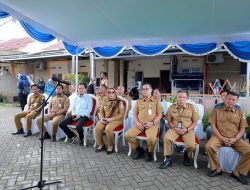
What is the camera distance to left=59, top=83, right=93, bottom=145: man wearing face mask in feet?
17.1

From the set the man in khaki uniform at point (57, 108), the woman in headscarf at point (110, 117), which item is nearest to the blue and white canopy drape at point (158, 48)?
the man in khaki uniform at point (57, 108)

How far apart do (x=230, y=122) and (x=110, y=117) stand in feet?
7.55

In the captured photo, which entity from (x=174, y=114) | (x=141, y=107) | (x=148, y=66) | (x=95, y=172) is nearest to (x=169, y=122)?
(x=174, y=114)

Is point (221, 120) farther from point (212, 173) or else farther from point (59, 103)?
point (59, 103)

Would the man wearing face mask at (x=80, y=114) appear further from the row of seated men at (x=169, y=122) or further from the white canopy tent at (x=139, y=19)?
the white canopy tent at (x=139, y=19)

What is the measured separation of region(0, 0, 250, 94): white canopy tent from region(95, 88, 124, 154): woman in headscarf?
1.45 m

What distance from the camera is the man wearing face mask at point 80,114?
17.1 feet

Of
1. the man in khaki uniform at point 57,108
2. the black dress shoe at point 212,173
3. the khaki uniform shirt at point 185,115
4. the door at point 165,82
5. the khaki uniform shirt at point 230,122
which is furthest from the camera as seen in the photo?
the door at point 165,82

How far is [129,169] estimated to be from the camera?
386 centimetres

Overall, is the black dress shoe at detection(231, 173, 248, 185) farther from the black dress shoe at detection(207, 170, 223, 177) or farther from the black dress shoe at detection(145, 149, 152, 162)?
the black dress shoe at detection(145, 149, 152, 162)

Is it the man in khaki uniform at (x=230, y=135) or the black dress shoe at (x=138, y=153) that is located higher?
the man in khaki uniform at (x=230, y=135)

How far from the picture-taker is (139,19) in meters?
4.27

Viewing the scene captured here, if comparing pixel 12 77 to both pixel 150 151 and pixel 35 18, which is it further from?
Answer: pixel 150 151

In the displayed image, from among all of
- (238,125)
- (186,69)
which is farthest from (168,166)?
(186,69)
